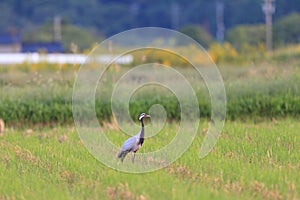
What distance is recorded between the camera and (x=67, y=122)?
1198 centimetres

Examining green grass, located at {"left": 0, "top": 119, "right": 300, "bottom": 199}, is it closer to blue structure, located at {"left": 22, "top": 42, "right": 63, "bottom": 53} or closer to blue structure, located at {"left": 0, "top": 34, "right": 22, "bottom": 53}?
blue structure, located at {"left": 22, "top": 42, "right": 63, "bottom": 53}

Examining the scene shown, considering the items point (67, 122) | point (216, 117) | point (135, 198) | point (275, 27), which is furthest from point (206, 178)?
point (275, 27)

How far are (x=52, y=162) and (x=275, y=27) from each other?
3675cm

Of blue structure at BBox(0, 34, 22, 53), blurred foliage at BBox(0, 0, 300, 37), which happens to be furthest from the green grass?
blurred foliage at BBox(0, 0, 300, 37)

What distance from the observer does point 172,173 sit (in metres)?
6.69

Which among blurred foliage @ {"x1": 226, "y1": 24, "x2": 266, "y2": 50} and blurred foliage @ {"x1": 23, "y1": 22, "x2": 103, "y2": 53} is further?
blurred foliage @ {"x1": 23, "y1": 22, "x2": 103, "y2": 53}

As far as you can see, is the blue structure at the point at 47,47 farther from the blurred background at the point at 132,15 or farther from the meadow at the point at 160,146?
the meadow at the point at 160,146

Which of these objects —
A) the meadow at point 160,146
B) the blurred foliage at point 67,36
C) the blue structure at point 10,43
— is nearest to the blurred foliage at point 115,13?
the blurred foliage at point 67,36

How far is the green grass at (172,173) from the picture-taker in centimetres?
587

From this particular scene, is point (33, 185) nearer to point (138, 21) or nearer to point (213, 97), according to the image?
point (213, 97)

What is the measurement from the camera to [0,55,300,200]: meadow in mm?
5988

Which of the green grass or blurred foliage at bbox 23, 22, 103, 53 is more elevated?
blurred foliage at bbox 23, 22, 103, 53

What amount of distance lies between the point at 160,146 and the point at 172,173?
1.64 metres

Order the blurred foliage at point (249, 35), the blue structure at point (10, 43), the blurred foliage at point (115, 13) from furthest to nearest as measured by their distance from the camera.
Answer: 1. the blurred foliage at point (115, 13)
2. the blue structure at point (10, 43)
3. the blurred foliage at point (249, 35)
